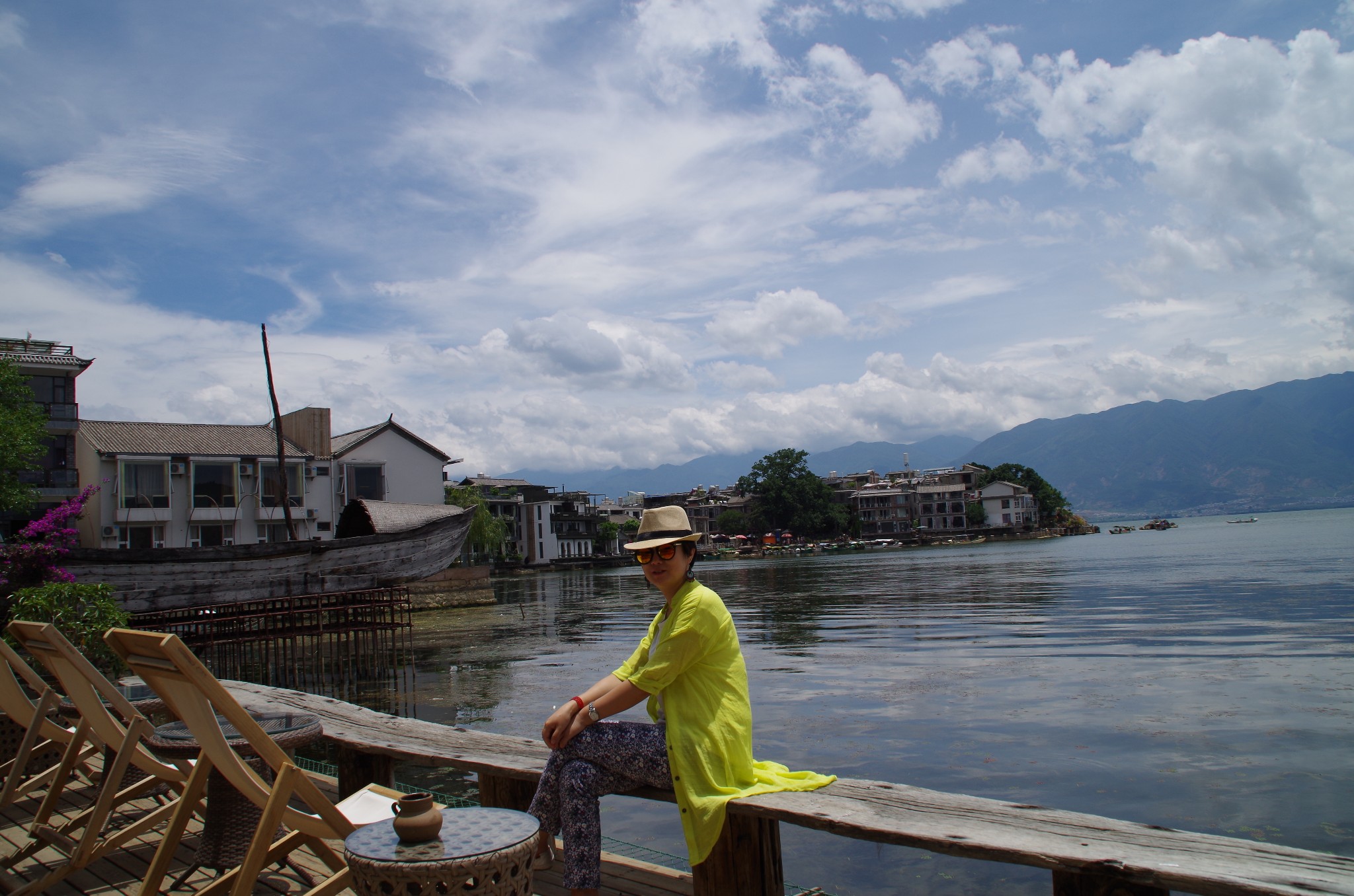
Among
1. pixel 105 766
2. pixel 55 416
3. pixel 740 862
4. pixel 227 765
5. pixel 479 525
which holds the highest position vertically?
pixel 55 416

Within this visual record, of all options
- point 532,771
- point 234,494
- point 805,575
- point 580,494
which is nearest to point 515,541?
point 580,494

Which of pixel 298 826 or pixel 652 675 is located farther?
pixel 652 675

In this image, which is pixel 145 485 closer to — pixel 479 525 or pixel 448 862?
pixel 479 525

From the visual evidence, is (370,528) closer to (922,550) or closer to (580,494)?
(580,494)

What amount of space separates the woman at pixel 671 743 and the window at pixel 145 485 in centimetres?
3645

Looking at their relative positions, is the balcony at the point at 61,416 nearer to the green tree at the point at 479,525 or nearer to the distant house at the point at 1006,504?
the green tree at the point at 479,525

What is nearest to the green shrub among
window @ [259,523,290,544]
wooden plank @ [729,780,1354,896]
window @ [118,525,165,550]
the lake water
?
the lake water

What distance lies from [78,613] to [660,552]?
1001 cm

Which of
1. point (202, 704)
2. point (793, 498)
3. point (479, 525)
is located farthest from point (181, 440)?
point (793, 498)

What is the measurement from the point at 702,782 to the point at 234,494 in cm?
3698

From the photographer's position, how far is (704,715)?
333 cm

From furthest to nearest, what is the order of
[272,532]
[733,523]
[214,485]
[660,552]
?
[733,523] < [272,532] < [214,485] < [660,552]

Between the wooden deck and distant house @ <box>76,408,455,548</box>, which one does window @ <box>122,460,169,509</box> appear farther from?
the wooden deck

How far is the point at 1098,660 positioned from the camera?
1519cm
